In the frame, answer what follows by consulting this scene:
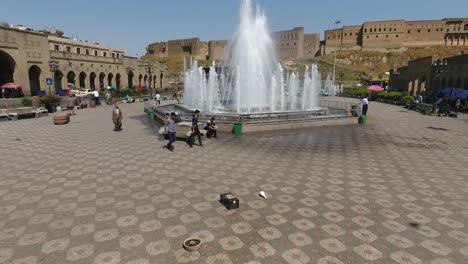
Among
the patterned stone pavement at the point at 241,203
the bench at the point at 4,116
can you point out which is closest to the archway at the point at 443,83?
the patterned stone pavement at the point at 241,203

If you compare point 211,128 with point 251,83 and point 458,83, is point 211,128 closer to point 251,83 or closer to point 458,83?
point 251,83

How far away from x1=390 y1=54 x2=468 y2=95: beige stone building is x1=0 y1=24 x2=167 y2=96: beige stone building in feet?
135

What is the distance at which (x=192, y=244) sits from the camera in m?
4.26

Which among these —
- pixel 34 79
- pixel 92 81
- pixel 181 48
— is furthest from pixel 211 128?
pixel 181 48

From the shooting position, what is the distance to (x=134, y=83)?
5647cm

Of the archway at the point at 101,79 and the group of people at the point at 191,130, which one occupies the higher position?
the archway at the point at 101,79

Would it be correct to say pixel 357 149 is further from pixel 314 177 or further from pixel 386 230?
pixel 386 230

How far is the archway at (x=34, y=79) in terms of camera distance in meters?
36.2

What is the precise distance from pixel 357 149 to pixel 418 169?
2.47 metres

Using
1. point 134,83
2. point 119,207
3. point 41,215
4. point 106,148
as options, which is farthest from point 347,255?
point 134,83

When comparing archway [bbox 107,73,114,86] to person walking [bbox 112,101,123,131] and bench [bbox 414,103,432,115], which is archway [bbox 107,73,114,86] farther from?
bench [bbox 414,103,432,115]

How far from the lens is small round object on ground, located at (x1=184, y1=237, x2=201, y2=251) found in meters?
4.16

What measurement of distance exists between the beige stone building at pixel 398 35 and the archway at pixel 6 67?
77.6 m

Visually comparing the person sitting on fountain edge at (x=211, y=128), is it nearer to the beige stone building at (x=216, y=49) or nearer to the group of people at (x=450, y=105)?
the group of people at (x=450, y=105)
